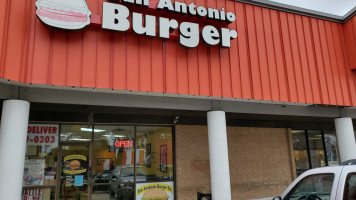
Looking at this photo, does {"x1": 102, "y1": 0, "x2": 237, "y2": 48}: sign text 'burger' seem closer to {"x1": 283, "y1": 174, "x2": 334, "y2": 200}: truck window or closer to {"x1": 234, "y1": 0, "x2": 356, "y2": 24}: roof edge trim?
{"x1": 234, "y1": 0, "x2": 356, "y2": 24}: roof edge trim

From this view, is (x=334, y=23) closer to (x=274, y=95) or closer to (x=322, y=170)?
(x=274, y=95)

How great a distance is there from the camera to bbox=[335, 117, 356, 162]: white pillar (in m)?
9.59

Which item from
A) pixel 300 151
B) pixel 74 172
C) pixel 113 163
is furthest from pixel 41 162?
pixel 300 151

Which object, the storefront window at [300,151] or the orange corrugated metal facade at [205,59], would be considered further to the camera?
the storefront window at [300,151]

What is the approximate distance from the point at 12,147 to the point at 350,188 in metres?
6.13

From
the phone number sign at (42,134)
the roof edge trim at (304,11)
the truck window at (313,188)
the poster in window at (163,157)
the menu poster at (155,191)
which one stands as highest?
the roof edge trim at (304,11)

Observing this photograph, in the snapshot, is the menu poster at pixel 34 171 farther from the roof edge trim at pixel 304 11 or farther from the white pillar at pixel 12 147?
the roof edge trim at pixel 304 11

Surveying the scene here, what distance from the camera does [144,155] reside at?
1065cm

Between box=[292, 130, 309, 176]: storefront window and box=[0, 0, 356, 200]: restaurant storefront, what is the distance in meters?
0.72

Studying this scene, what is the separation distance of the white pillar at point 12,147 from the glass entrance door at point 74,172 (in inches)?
142

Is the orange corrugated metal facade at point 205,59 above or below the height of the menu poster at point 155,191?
above

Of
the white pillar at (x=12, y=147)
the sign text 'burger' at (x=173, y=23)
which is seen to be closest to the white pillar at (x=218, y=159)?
the sign text 'burger' at (x=173, y=23)

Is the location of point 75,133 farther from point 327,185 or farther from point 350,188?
point 350,188

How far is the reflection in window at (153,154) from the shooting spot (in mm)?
10560
